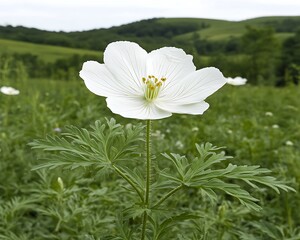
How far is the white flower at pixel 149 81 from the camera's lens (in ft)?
3.87

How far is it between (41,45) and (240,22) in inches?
1778

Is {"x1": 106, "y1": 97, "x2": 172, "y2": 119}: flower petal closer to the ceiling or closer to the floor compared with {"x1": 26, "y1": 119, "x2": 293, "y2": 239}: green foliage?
closer to the ceiling

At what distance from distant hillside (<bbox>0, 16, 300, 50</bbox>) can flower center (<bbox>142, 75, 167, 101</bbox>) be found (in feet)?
1.67

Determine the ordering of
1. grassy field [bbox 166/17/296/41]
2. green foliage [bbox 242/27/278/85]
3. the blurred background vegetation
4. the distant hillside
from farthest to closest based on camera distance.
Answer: grassy field [bbox 166/17/296/41] → green foliage [bbox 242/27/278/85] → the blurred background vegetation → the distant hillside

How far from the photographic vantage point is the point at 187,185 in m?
1.09

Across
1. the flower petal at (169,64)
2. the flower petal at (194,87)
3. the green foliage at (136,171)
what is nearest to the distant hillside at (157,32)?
the flower petal at (169,64)

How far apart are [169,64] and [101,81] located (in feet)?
0.77

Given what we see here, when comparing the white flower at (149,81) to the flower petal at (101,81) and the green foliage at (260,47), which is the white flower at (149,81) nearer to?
the flower petal at (101,81)

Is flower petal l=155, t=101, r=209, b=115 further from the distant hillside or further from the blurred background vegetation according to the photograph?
the blurred background vegetation

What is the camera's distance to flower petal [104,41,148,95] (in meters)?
1.29

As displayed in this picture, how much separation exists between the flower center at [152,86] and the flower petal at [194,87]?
0.02m

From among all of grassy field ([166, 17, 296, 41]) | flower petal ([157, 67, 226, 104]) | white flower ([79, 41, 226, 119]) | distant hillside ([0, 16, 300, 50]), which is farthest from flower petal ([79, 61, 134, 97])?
grassy field ([166, 17, 296, 41])

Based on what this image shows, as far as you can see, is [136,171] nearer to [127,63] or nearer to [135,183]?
[135,183]

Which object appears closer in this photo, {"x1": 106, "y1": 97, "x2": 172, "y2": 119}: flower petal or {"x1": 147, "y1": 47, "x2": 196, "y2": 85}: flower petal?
{"x1": 106, "y1": 97, "x2": 172, "y2": 119}: flower petal
